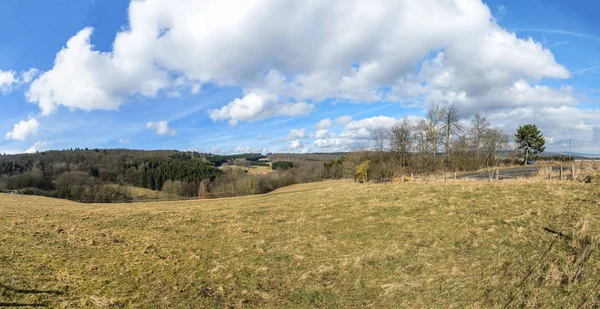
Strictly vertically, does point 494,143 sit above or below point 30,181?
above

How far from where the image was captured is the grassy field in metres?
8.05

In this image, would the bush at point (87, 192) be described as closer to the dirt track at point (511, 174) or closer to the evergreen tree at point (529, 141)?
the dirt track at point (511, 174)

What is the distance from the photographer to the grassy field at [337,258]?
8.05 metres

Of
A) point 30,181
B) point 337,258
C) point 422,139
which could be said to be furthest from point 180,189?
point 337,258

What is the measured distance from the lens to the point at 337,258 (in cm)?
1164

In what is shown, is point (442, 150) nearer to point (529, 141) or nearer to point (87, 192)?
point (529, 141)

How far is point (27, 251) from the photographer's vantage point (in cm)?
1169

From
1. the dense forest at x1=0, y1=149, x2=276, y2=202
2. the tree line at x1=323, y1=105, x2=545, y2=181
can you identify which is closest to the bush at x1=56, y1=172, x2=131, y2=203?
the dense forest at x1=0, y1=149, x2=276, y2=202

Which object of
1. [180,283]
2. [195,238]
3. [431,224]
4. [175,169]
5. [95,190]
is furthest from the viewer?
[175,169]

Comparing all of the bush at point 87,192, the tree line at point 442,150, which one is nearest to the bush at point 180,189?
the bush at point 87,192

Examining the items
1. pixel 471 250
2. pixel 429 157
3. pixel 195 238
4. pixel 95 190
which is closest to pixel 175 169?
pixel 95 190

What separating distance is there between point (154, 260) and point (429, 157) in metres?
53.5

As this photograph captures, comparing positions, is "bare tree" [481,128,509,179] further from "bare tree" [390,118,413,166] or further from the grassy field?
the grassy field

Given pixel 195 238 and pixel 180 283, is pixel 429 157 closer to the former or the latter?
pixel 195 238
